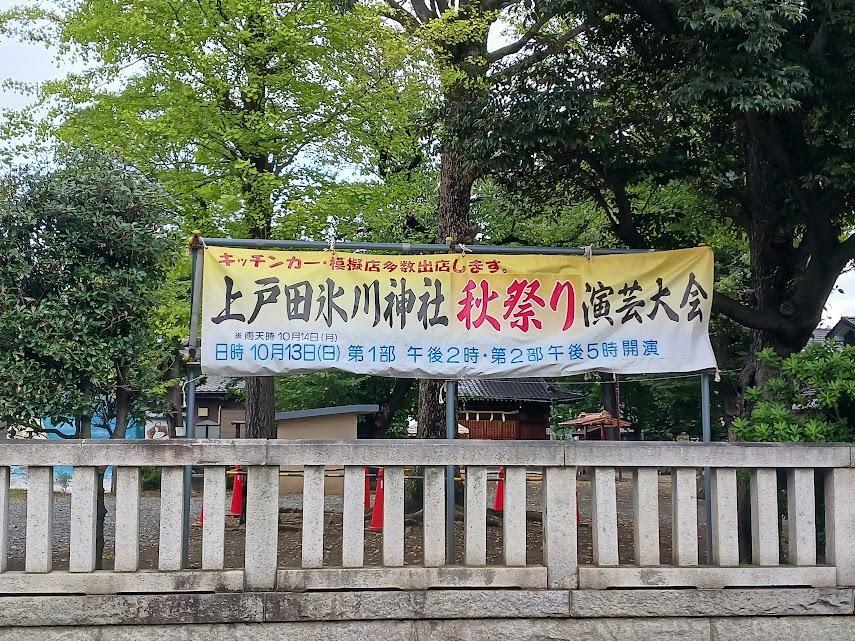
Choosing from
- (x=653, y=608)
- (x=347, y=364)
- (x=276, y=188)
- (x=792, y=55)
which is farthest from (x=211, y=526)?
(x=792, y=55)

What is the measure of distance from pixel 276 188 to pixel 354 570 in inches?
263

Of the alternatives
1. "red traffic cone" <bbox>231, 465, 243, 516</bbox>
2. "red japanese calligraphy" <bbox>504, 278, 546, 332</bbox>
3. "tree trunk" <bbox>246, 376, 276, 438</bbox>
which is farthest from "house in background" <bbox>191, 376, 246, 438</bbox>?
"red japanese calligraphy" <bbox>504, 278, 546, 332</bbox>

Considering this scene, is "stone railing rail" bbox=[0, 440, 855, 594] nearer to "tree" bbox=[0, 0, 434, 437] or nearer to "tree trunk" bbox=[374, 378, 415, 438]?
"tree" bbox=[0, 0, 434, 437]

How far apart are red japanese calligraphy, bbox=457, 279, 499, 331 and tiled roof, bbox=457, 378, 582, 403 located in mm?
18881

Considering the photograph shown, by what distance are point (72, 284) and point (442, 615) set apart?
438 centimetres

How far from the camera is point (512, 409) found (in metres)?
30.2

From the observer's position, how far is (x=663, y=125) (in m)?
10.0

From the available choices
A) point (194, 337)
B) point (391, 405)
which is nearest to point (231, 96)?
point (194, 337)

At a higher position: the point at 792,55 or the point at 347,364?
the point at 792,55

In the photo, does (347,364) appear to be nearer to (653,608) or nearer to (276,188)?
(653,608)

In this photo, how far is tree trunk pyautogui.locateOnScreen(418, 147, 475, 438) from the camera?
11.6 m

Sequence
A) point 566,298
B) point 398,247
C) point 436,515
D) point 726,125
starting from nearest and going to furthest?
point 436,515 → point 398,247 → point 566,298 → point 726,125

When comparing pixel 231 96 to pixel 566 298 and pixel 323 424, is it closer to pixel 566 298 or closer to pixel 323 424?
pixel 566 298

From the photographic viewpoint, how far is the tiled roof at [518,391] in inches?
1102
